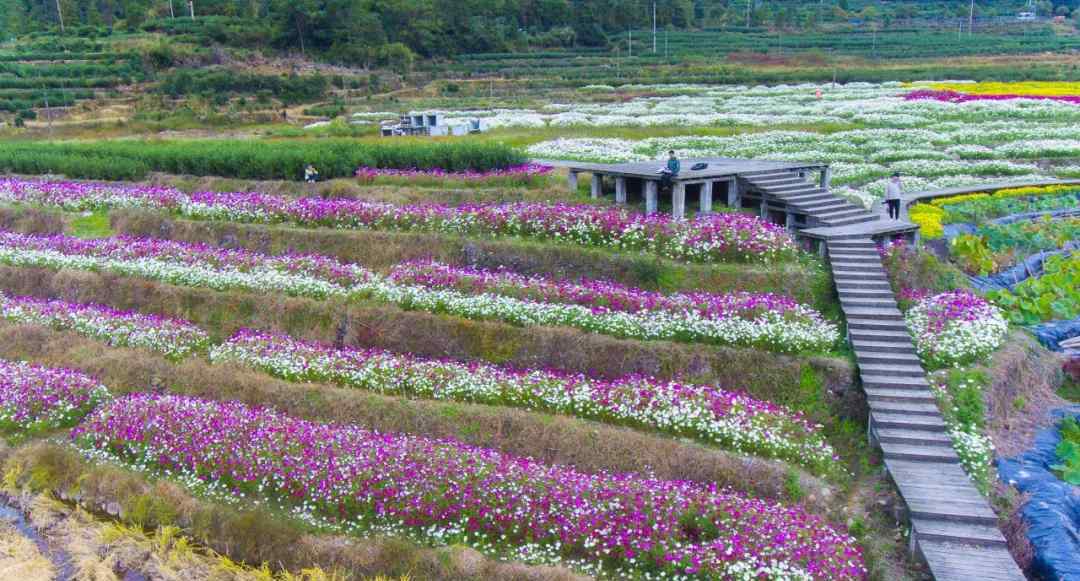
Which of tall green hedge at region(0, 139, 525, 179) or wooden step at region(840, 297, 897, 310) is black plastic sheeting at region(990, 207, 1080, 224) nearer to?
wooden step at region(840, 297, 897, 310)

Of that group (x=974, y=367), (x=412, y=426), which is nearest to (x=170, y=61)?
(x=412, y=426)

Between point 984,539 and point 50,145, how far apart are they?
43.4 m

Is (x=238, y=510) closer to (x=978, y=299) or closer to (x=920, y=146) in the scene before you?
(x=978, y=299)

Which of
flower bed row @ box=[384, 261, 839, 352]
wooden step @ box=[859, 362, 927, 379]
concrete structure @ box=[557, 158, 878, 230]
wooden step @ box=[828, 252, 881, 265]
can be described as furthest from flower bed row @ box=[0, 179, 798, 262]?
wooden step @ box=[859, 362, 927, 379]

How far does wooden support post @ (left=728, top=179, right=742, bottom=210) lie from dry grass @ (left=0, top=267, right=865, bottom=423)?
7032 millimetres

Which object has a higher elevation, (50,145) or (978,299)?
(50,145)

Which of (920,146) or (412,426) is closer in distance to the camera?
(412,426)

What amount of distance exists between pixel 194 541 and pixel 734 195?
16.1 m

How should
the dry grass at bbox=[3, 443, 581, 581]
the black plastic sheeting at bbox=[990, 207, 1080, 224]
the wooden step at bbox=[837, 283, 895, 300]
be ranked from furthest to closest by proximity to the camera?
the black plastic sheeting at bbox=[990, 207, 1080, 224], the wooden step at bbox=[837, 283, 895, 300], the dry grass at bbox=[3, 443, 581, 581]

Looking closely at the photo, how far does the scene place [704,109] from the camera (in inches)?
1929

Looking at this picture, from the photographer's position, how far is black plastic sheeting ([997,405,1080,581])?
11680 millimetres

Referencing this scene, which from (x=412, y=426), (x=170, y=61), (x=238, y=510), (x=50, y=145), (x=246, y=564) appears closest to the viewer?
(x=246, y=564)

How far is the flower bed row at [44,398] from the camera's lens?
1716 cm

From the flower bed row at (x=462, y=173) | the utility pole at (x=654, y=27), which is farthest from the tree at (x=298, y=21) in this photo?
the flower bed row at (x=462, y=173)
